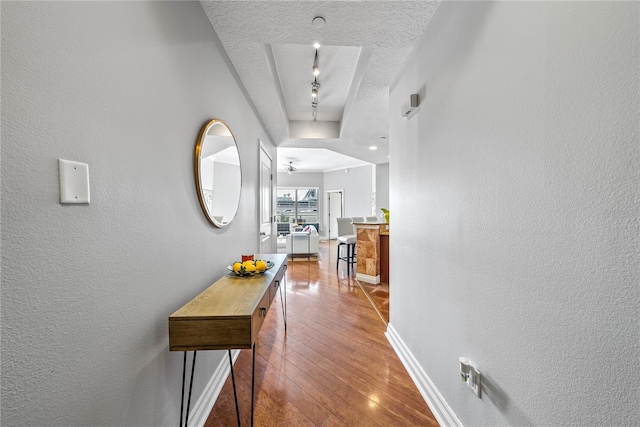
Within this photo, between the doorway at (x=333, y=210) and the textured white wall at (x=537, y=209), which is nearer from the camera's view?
the textured white wall at (x=537, y=209)

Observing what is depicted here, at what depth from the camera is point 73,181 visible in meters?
0.66

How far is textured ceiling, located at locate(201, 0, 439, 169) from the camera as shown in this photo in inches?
55.0

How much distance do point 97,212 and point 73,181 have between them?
12cm

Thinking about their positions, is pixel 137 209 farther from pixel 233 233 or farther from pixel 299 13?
pixel 299 13

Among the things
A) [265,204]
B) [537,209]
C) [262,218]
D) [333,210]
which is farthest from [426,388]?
[333,210]

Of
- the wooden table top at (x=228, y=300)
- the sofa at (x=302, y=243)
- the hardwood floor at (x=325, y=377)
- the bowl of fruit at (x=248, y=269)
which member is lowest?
the hardwood floor at (x=325, y=377)

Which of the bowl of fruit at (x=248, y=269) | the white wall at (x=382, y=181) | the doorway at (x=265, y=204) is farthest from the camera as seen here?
the white wall at (x=382, y=181)

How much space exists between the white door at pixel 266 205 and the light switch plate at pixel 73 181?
7.63 ft

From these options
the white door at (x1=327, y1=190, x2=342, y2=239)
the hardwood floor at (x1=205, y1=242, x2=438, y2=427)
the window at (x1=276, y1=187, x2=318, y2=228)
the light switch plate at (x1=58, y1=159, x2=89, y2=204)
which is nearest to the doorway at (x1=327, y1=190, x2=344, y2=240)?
the white door at (x1=327, y1=190, x2=342, y2=239)

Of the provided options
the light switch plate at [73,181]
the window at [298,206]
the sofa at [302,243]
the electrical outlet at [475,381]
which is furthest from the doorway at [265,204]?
the window at [298,206]

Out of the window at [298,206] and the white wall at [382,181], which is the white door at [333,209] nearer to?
the window at [298,206]

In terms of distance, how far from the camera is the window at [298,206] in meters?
9.55

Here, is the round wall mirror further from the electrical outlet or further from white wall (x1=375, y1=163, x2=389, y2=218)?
white wall (x1=375, y1=163, x2=389, y2=218)

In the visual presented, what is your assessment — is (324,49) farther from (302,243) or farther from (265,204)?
(302,243)
